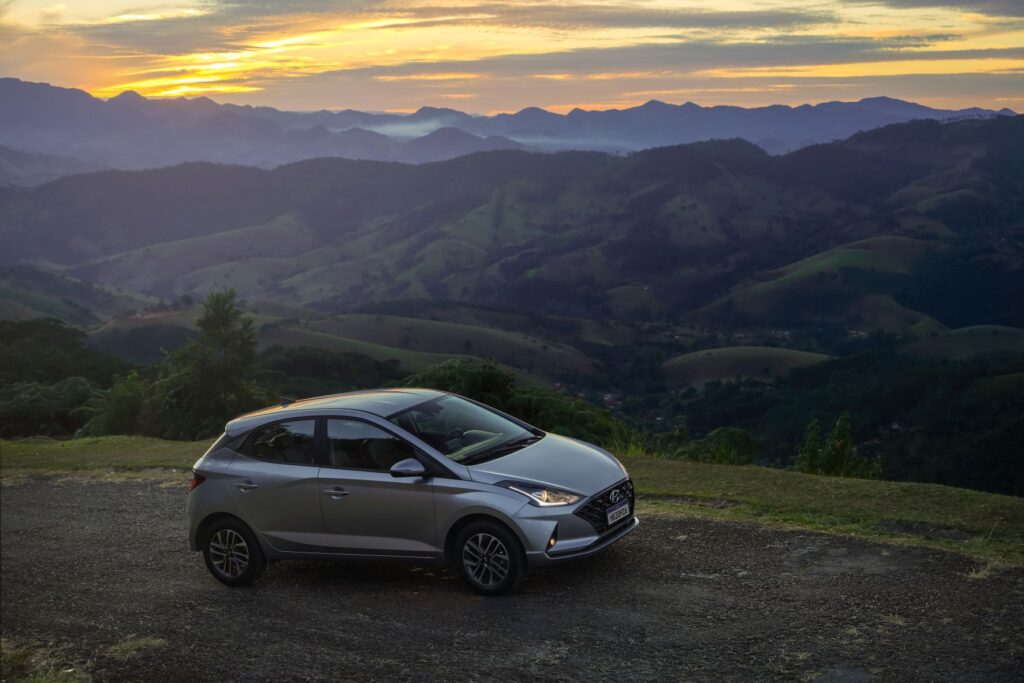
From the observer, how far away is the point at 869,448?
275ft

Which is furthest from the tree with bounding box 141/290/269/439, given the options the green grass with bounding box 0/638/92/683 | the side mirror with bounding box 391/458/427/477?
the side mirror with bounding box 391/458/427/477

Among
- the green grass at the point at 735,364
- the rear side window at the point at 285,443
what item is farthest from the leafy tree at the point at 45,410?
the green grass at the point at 735,364

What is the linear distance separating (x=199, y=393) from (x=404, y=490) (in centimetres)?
1796

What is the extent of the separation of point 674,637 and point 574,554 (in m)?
1.19

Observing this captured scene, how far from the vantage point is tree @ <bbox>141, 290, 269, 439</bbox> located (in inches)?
952

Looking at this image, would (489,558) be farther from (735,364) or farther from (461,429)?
(735,364)

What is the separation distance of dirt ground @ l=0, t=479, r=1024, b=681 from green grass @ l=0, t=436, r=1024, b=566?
1.39 ft

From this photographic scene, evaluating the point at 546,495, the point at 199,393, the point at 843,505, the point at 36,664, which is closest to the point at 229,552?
the point at 36,664

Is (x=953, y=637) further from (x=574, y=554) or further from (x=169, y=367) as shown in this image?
(x=169, y=367)

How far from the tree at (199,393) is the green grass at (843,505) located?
993cm

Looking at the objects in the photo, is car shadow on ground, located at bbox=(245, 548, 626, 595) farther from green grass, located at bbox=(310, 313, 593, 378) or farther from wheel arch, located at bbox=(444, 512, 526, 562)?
green grass, located at bbox=(310, 313, 593, 378)

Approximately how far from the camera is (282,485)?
351 inches

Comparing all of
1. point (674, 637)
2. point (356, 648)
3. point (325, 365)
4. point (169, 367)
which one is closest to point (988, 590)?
point (674, 637)

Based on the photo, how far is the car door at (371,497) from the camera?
8.35 m
